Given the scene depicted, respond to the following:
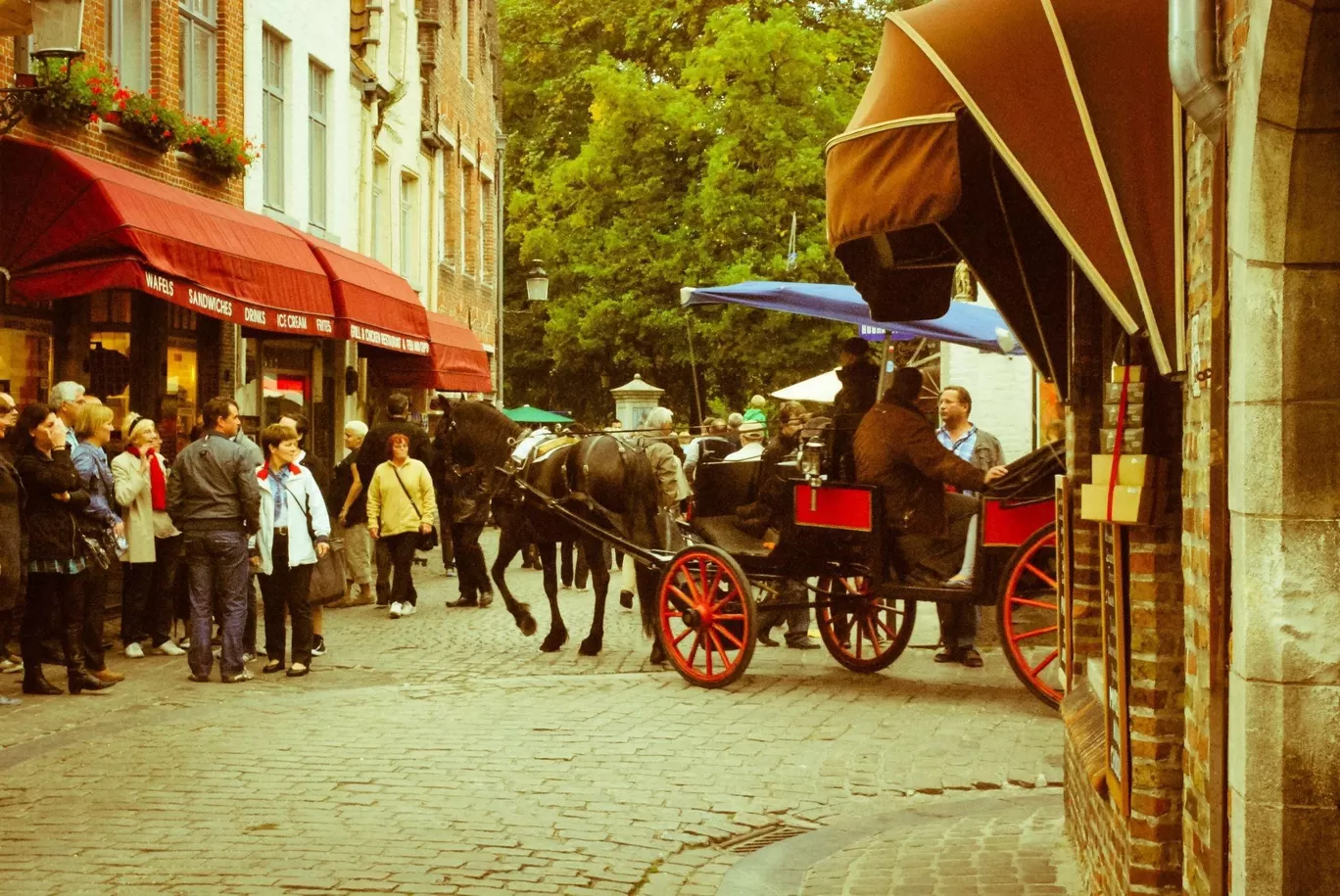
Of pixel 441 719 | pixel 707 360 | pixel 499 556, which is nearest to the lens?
pixel 441 719

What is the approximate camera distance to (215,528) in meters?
11.4

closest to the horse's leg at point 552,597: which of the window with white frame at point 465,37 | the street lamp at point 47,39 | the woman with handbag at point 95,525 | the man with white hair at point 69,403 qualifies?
the woman with handbag at point 95,525

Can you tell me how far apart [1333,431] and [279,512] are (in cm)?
910

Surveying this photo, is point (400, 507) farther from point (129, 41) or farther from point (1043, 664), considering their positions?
point (1043, 664)

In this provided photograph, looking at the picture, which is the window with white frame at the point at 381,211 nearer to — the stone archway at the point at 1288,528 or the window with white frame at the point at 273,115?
the window with white frame at the point at 273,115

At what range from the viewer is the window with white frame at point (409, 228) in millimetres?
28562

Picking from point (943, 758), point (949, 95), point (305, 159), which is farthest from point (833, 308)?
point (305, 159)

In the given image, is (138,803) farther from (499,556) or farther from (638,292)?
(638,292)

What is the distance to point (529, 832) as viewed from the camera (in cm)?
668

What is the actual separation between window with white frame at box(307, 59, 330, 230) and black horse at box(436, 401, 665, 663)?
31.9 ft

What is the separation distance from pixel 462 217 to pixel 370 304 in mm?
12849

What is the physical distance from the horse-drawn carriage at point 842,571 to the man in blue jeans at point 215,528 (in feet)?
9.00

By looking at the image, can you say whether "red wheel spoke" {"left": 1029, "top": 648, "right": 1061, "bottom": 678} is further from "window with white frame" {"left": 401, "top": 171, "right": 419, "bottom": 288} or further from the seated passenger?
"window with white frame" {"left": 401, "top": 171, "right": 419, "bottom": 288}

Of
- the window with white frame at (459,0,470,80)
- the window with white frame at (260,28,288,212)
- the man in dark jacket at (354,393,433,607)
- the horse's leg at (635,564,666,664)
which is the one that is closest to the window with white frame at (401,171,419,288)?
the window with white frame at (459,0,470,80)
